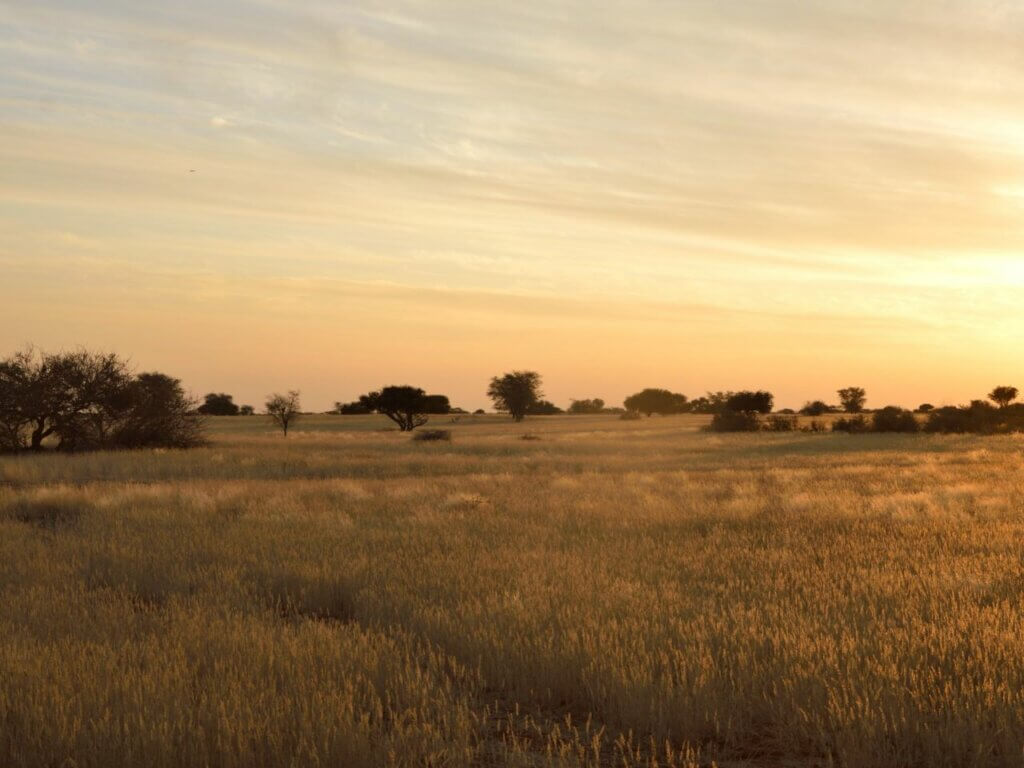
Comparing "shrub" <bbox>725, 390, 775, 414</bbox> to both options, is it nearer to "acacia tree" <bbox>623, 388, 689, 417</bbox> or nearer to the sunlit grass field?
"acacia tree" <bbox>623, 388, 689, 417</bbox>

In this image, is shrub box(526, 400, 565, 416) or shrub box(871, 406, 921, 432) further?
shrub box(526, 400, 565, 416)

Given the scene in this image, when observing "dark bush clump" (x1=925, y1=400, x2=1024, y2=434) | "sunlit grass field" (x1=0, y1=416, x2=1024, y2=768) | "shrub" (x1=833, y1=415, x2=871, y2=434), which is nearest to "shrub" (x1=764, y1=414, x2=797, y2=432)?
"shrub" (x1=833, y1=415, x2=871, y2=434)

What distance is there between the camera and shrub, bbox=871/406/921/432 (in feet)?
204

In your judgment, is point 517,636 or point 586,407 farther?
point 586,407

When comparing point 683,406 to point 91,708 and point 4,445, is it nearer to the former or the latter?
point 4,445

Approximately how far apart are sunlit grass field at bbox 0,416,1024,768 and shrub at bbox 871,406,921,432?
48.3 meters

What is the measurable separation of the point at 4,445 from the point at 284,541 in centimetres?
3407

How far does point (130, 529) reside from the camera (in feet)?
49.1

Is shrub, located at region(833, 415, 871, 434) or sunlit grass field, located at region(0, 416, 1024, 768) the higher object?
shrub, located at region(833, 415, 871, 434)

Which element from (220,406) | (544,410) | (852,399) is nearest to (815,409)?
(852,399)

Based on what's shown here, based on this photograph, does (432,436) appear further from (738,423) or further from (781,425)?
(781,425)

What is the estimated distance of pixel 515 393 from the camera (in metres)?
→ 106

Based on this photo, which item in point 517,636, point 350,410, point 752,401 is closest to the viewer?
point 517,636

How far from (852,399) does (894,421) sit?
150 ft
